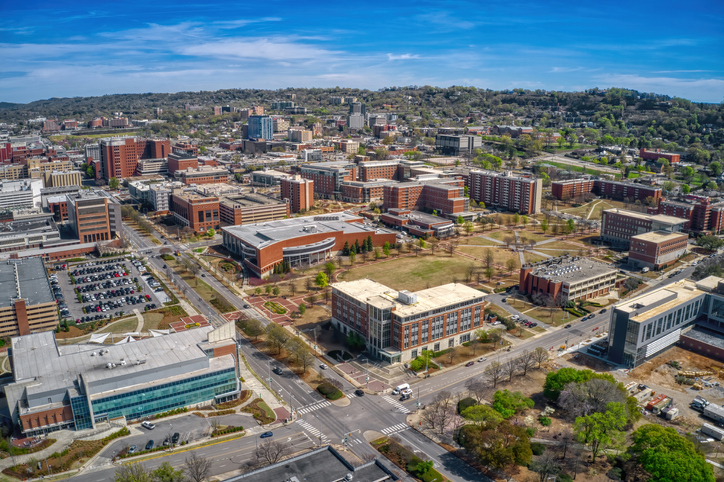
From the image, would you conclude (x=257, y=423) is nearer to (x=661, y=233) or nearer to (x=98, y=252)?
(x=98, y=252)

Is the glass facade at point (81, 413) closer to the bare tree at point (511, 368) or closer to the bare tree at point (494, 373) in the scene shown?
the bare tree at point (494, 373)

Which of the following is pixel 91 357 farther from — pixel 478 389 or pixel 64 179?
pixel 64 179

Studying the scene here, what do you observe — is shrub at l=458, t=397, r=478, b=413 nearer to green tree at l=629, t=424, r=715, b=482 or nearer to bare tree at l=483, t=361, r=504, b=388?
bare tree at l=483, t=361, r=504, b=388

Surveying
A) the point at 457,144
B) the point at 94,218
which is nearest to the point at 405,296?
the point at 94,218

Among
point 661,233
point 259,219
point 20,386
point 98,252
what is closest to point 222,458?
point 20,386

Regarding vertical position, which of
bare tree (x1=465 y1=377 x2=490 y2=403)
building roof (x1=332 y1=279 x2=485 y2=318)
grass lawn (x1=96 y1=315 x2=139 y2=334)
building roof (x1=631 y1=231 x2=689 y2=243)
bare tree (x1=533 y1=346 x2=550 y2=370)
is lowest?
grass lawn (x1=96 y1=315 x2=139 y2=334)

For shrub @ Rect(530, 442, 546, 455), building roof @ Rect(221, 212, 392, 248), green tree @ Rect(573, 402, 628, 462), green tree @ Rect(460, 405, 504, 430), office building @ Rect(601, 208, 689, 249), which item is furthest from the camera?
office building @ Rect(601, 208, 689, 249)

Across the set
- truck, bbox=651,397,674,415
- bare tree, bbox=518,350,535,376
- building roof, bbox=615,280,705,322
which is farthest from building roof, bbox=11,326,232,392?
building roof, bbox=615,280,705,322
